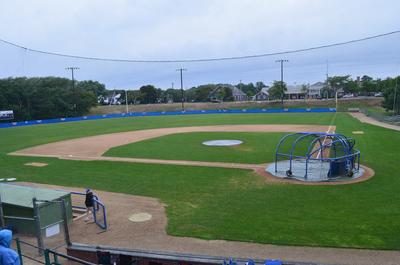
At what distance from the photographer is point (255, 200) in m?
17.0

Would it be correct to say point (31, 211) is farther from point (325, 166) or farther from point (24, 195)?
point (325, 166)

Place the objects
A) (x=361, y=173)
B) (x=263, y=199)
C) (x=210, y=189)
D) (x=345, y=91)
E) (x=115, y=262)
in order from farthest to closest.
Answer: (x=345, y=91) < (x=361, y=173) < (x=210, y=189) < (x=263, y=199) < (x=115, y=262)

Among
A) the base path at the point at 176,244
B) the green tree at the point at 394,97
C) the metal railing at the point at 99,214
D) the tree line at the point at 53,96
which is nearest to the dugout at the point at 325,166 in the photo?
the base path at the point at 176,244

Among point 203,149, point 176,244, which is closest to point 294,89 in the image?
point 203,149

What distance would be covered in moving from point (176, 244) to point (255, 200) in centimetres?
556

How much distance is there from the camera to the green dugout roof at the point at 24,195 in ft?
47.4

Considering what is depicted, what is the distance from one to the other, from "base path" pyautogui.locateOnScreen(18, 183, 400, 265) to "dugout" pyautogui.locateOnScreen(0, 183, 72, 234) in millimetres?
983

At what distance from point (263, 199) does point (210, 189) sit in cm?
327

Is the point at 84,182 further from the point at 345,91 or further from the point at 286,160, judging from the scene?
the point at 345,91

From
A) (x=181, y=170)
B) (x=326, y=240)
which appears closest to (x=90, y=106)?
(x=181, y=170)

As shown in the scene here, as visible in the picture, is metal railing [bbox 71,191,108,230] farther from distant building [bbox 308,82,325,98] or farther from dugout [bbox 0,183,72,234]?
distant building [bbox 308,82,325,98]

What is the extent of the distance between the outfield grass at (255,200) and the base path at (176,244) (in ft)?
1.42

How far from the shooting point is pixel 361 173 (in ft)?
69.5

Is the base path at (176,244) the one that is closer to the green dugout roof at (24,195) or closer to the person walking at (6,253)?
the green dugout roof at (24,195)
